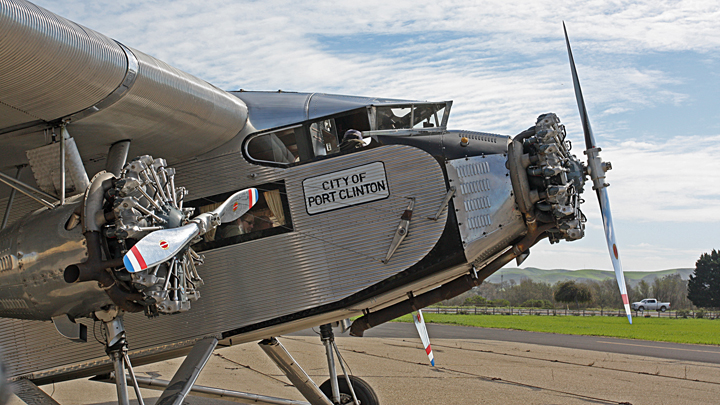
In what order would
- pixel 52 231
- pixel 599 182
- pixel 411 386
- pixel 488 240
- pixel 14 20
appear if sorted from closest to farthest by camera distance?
pixel 14 20 → pixel 52 231 → pixel 488 240 → pixel 599 182 → pixel 411 386

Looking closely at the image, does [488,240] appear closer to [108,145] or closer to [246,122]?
[246,122]

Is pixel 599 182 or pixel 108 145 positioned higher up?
pixel 108 145

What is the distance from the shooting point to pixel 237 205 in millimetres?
6738

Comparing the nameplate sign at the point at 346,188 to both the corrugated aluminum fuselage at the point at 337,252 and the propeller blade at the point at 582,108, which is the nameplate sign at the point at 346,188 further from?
the propeller blade at the point at 582,108

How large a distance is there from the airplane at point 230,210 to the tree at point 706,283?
73.1 m

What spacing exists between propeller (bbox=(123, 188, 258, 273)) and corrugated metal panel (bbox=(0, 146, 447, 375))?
0.72m

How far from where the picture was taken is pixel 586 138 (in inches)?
314

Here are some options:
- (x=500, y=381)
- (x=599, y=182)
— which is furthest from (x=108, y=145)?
(x=500, y=381)

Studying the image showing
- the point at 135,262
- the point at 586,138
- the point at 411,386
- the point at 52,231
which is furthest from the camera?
the point at 411,386

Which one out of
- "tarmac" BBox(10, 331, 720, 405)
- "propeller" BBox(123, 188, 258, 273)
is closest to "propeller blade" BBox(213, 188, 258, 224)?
"propeller" BBox(123, 188, 258, 273)

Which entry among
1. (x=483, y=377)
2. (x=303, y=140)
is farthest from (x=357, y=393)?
(x=483, y=377)

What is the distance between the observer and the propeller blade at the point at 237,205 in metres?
6.64

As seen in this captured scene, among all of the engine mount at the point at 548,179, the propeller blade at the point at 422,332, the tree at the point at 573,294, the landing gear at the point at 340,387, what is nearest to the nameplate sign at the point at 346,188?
the engine mount at the point at 548,179

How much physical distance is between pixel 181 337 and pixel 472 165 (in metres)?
4.34
